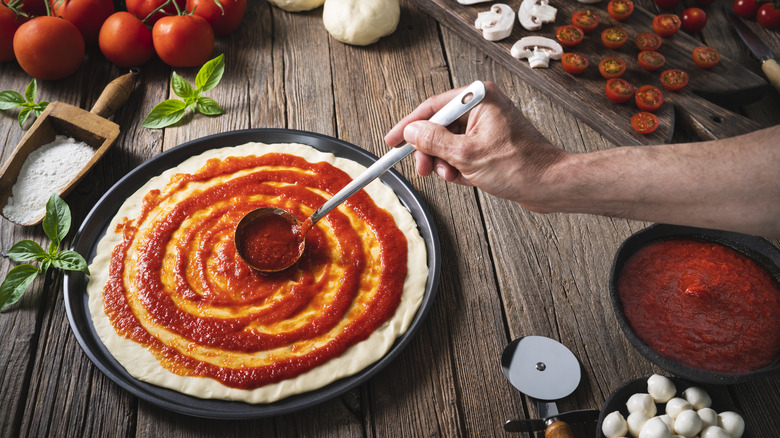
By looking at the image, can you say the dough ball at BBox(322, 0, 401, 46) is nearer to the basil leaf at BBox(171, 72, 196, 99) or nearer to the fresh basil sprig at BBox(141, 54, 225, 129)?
the fresh basil sprig at BBox(141, 54, 225, 129)

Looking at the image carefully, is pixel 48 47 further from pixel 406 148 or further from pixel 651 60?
pixel 651 60

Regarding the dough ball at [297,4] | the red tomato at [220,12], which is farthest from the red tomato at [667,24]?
the red tomato at [220,12]

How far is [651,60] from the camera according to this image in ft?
9.41

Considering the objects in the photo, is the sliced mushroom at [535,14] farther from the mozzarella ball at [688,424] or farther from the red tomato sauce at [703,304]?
the mozzarella ball at [688,424]

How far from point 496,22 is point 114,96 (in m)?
1.97

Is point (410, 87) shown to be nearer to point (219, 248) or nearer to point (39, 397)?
point (219, 248)

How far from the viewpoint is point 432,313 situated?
222cm

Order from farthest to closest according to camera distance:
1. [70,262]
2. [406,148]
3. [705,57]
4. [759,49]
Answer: [759,49] → [705,57] → [70,262] → [406,148]

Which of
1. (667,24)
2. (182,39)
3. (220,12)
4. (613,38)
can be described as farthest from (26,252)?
(667,24)

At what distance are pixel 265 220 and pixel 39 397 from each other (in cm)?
99

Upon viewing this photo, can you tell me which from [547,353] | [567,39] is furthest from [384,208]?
[567,39]

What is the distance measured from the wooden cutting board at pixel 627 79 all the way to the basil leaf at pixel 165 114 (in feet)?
4.96

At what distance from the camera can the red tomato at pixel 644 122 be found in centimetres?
265

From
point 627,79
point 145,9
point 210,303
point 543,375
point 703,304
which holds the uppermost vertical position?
point 145,9
